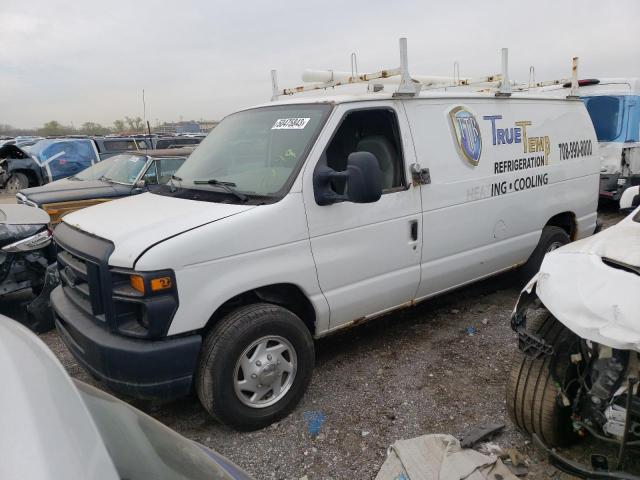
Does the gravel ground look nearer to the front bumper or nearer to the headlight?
the front bumper

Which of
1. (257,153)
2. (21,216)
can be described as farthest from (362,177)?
(21,216)

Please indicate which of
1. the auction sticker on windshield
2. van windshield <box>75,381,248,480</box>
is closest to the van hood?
the auction sticker on windshield

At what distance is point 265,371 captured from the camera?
10.6ft

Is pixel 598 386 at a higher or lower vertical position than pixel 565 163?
lower

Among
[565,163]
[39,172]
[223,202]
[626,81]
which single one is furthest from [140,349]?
[39,172]

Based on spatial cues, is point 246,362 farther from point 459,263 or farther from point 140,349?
point 459,263

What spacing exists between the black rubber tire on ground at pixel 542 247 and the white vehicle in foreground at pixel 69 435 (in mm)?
4385

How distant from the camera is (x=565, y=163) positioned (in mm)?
5297

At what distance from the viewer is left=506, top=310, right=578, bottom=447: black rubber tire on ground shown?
9.24 ft

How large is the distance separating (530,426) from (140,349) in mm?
2270

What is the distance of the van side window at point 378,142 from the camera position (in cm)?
381

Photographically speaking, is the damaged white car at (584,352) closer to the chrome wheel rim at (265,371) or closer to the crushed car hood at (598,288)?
the crushed car hood at (598,288)

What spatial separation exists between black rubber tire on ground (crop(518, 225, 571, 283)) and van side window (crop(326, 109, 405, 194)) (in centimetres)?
220

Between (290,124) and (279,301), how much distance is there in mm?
1303
